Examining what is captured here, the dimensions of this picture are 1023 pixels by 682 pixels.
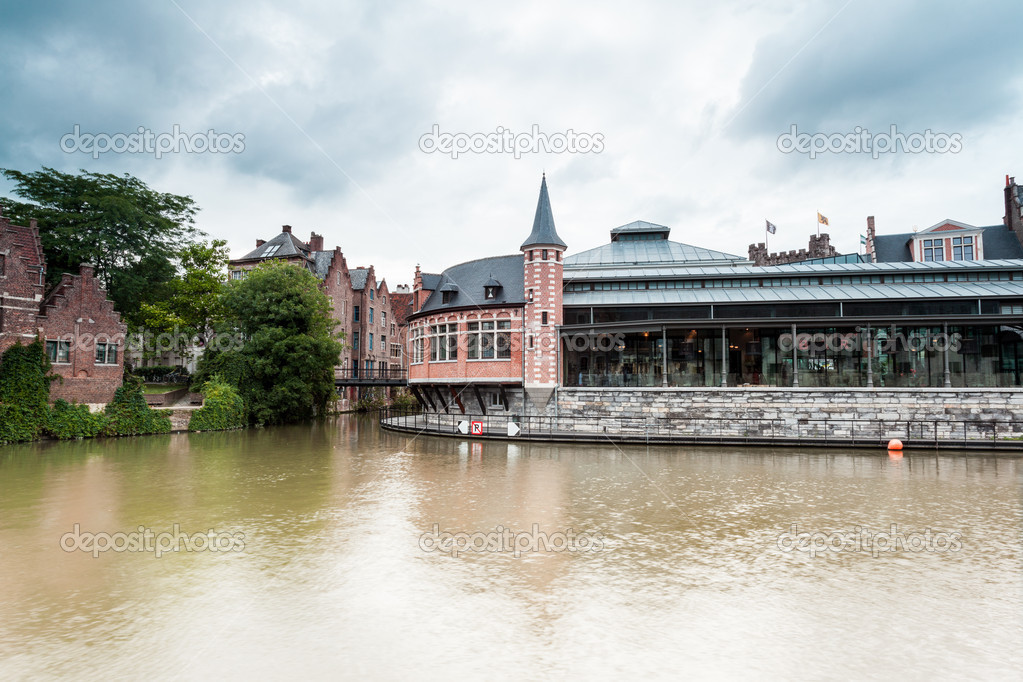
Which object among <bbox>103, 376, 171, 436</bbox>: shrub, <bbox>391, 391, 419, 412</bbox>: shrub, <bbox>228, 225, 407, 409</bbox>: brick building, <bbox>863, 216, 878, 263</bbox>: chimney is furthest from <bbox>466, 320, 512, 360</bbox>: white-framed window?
<bbox>863, 216, 878, 263</bbox>: chimney

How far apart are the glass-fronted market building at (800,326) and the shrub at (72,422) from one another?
2247 cm

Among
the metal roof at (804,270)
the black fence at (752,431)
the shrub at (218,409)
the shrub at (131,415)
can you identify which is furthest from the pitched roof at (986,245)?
the shrub at (131,415)

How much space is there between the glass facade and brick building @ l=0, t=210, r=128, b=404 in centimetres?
2294

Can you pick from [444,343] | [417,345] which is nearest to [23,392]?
[417,345]

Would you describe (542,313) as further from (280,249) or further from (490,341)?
(280,249)

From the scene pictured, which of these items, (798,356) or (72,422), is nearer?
(72,422)

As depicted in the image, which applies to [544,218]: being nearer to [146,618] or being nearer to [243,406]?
[243,406]

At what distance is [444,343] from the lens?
3500 cm

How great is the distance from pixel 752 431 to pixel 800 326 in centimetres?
754

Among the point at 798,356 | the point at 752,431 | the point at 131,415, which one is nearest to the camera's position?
the point at 752,431

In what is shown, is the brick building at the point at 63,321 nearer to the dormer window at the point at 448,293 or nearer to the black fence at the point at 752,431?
the dormer window at the point at 448,293

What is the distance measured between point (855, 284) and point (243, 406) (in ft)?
114

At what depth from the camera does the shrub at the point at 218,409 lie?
33.2 metres

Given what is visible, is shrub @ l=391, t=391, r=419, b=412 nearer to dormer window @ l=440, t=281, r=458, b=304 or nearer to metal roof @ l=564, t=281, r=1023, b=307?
dormer window @ l=440, t=281, r=458, b=304
